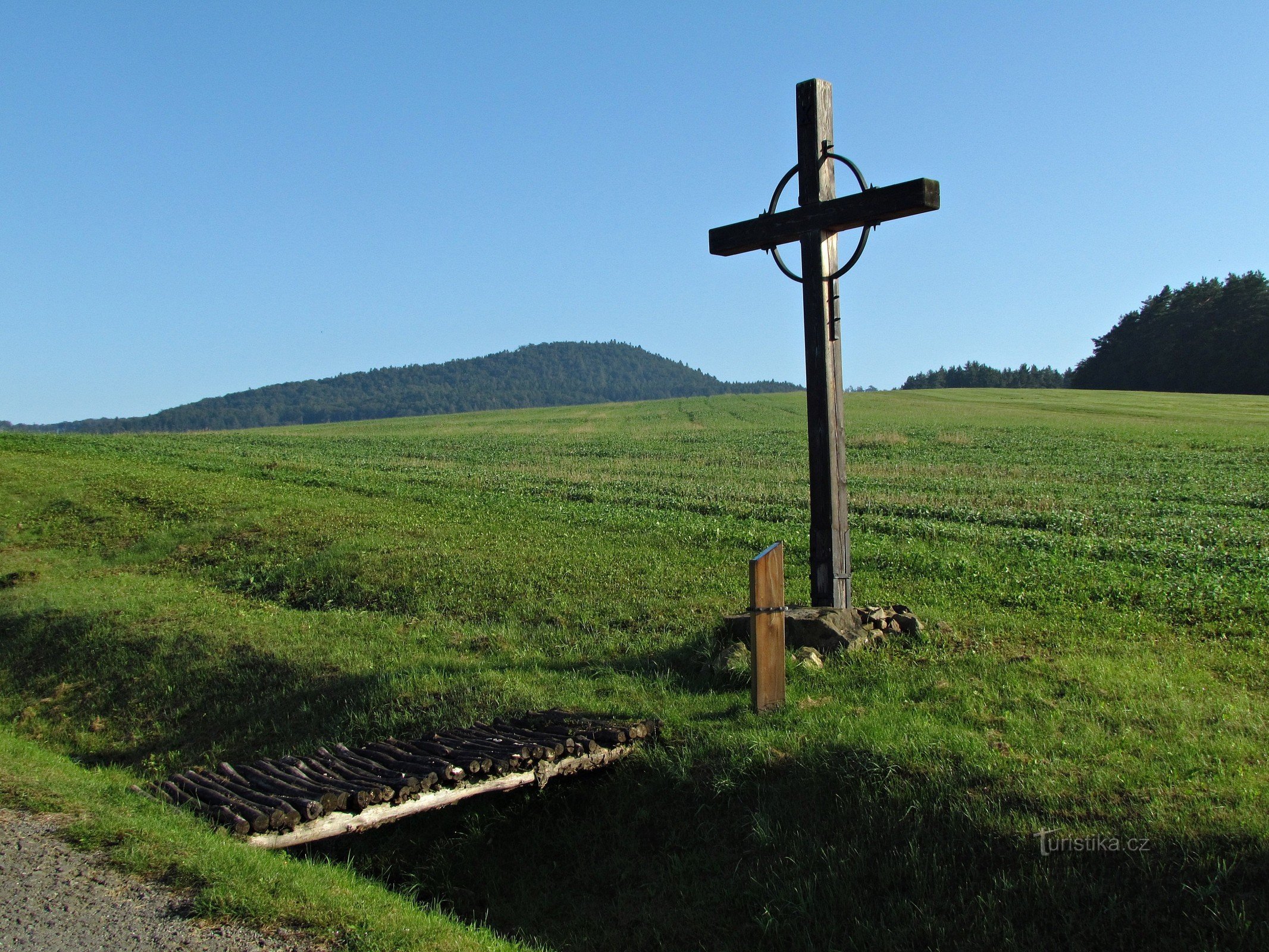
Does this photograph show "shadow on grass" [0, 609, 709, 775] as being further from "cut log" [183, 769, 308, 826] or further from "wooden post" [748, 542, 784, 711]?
"cut log" [183, 769, 308, 826]

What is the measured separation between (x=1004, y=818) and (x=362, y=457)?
3310 cm

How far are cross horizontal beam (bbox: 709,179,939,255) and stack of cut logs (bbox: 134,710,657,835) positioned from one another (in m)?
4.17

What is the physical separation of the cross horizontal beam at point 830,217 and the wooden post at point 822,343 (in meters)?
0.09

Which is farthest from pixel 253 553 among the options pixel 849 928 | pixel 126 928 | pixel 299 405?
pixel 299 405

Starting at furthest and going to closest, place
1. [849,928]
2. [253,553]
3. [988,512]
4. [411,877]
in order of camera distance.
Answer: [988,512] → [253,553] → [411,877] → [849,928]

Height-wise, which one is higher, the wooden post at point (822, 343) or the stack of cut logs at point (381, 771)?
the wooden post at point (822, 343)

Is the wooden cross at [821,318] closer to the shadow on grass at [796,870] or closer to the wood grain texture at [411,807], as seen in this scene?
the shadow on grass at [796,870]

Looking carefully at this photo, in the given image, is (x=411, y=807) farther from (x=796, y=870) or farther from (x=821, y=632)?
(x=821, y=632)

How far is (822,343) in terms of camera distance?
7805 millimetres

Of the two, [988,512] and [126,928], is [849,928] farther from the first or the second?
[988,512]

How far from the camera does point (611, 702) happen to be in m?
7.25

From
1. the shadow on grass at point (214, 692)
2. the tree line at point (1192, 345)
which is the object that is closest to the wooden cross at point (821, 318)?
the shadow on grass at point (214, 692)

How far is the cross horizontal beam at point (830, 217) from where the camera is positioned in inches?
277

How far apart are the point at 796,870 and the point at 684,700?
2.39 metres
